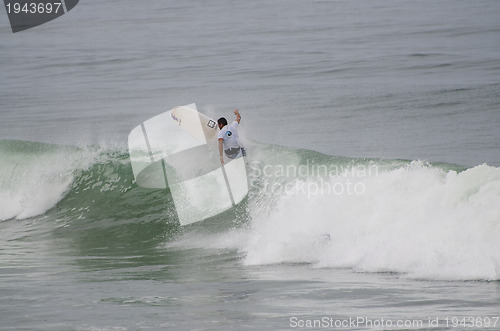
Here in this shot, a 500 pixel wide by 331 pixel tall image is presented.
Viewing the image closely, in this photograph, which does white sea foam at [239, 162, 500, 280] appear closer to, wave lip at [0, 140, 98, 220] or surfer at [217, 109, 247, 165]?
surfer at [217, 109, 247, 165]

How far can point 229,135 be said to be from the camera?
1247 centimetres

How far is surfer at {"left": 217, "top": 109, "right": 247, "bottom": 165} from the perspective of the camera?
40.5 ft

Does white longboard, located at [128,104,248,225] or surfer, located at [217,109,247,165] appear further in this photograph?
white longboard, located at [128,104,248,225]

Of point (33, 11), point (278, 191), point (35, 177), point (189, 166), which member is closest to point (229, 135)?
point (278, 191)

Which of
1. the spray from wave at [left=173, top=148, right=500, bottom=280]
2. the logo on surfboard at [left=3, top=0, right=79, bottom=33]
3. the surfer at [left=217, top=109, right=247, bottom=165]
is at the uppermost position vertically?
the logo on surfboard at [left=3, top=0, right=79, bottom=33]

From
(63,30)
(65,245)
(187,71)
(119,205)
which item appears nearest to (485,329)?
(65,245)

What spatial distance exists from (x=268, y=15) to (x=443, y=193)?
38.9 metres

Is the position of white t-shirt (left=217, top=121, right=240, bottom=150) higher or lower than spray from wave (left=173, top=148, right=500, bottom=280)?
higher

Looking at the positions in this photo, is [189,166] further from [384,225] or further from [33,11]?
[33,11]

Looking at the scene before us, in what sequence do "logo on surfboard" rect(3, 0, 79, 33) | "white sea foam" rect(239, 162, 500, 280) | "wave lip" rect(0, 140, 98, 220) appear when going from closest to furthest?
"white sea foam" rect(239, 162, 500, 280) → "wave lip" rect(0, 140, 98, 220) → "logo on surfboard" rect(3, 0, 79, 33)

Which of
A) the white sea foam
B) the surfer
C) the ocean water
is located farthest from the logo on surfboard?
the white sea foam

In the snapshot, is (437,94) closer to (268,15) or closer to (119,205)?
(119,205)

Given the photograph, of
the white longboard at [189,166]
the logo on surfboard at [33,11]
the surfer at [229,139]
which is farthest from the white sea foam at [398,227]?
the logo on surfboard at [33,11]

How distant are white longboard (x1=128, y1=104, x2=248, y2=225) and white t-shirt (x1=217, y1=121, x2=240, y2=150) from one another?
58 centimetres
